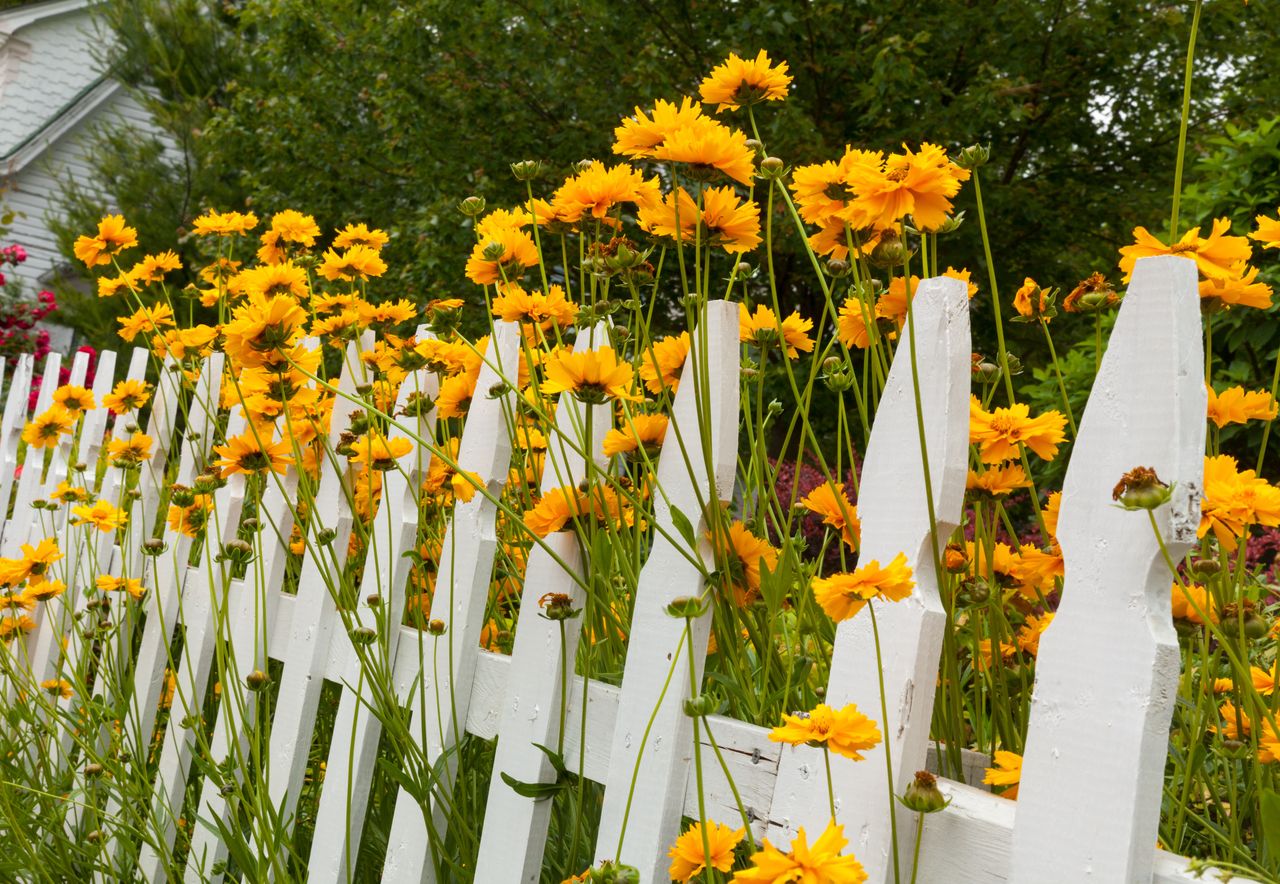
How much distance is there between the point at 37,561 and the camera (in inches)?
82.9

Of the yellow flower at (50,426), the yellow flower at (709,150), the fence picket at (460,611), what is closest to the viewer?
the yellow flower at (709,150)

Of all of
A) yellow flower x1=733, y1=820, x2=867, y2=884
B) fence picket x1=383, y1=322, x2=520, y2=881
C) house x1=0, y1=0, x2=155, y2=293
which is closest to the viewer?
yellow flower x1=733, y1=820, x2=867, y2=884

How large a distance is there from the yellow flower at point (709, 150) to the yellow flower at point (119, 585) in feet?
4.36

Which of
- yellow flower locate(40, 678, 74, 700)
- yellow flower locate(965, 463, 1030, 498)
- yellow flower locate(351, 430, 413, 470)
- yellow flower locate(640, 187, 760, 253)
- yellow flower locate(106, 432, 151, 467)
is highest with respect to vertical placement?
yellow flower locate(640, 187, 760, 253)

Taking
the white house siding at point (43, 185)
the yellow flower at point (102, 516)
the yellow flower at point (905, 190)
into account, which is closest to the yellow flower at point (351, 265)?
the yellow flower at point (102, 516)

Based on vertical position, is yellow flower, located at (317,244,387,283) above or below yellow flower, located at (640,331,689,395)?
above

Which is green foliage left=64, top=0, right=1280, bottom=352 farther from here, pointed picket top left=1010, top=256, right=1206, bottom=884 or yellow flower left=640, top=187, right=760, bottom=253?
pointed picket top left=1010, top=256, right=1206, bottom=884

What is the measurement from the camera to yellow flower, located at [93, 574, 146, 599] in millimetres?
1975

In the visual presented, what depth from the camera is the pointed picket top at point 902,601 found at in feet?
3.00

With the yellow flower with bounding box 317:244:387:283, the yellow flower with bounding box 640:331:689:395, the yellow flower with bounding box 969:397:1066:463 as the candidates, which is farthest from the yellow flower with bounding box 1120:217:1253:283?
the yellow flower with bounding box 317:244:387:283

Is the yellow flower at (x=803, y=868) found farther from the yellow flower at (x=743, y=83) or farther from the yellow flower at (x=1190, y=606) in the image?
the yellow flower at (x=743, y=83)

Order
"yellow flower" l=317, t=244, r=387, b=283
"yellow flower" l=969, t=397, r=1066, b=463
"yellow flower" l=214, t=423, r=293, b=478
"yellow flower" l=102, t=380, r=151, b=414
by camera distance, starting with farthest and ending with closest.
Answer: "yellow flower" l=102, t=380, r=151, b=414
"yellow flower" l=317, t=244, r=387, b=283
"yellow flower" l=214, t=423, r=293, b=478
"yellow flower" l=969, t=397, r=1066, b=463

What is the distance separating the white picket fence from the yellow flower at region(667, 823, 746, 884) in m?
0.11

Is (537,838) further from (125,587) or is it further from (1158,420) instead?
(125,587)
